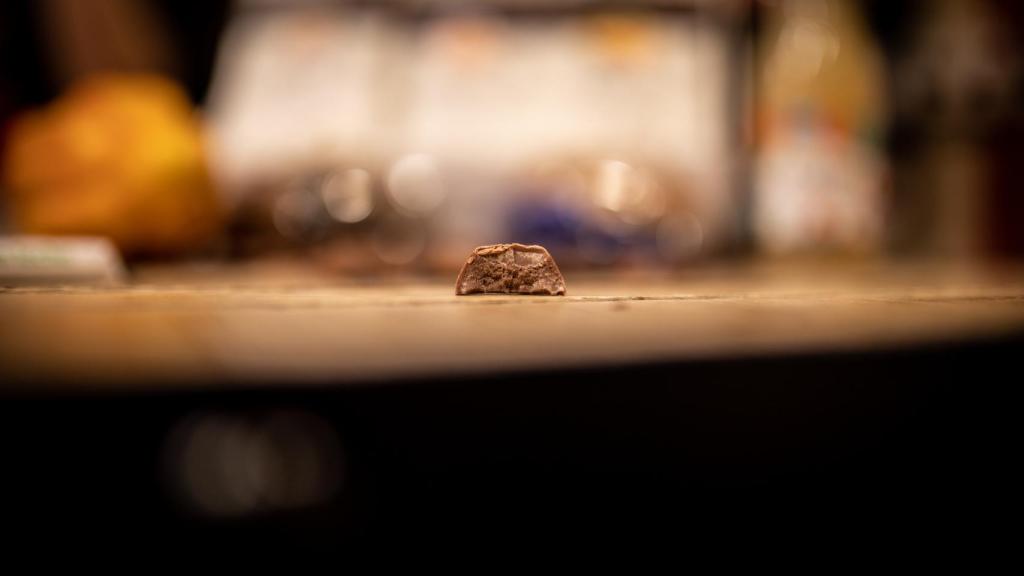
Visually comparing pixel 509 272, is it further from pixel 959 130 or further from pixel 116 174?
pixel 959 130

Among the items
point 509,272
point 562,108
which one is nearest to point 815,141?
point 562,108

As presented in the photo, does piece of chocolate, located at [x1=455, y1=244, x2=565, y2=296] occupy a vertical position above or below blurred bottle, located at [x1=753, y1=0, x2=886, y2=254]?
below

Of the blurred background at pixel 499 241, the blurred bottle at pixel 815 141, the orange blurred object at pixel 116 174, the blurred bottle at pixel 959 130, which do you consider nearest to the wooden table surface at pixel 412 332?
the blurred background at pixel 499 241

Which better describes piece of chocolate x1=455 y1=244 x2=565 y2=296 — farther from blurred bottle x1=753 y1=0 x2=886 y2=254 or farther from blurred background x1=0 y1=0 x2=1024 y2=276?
blurred bottle x1=753 y1=0 x2=886 y2=254

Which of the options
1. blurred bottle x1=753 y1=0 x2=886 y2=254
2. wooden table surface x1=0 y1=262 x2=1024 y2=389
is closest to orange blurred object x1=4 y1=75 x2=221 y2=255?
wooden table surface x1=0 y1=262 x2=1024 y2=389

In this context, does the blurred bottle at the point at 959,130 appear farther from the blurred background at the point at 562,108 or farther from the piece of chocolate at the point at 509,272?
the piece of chocolate at the point at 509,272

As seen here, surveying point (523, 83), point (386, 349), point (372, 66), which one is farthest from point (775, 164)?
point (386, 349)

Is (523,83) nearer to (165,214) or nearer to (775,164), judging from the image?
(775,164)
